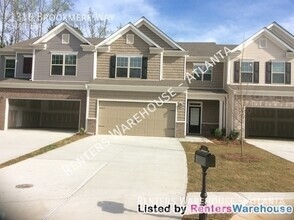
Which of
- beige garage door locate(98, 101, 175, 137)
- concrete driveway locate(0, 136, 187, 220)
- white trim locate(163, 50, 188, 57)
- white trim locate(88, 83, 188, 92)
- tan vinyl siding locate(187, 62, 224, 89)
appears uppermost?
white trim locate(163, 50, 188, 57)

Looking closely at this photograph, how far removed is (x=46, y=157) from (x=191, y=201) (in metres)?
7.09

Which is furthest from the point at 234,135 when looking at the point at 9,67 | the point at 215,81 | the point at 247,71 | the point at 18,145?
the point at 9,67

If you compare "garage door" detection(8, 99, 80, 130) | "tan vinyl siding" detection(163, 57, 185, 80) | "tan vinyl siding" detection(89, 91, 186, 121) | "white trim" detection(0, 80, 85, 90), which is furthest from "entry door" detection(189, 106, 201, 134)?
"garage door" detection(8, 99, 80, 130)

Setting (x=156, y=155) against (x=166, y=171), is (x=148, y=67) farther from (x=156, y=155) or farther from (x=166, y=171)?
(x=166, y=171)

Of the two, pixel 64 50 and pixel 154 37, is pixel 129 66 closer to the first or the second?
pixel 154 37

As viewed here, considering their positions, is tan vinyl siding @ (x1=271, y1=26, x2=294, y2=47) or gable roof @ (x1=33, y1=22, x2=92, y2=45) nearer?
gable roof @ (x1=33, y1=22, x2=92, y2=45)

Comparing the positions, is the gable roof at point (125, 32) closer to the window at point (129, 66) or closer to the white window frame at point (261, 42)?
the window at point (129, 66)

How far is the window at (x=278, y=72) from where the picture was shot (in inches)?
919

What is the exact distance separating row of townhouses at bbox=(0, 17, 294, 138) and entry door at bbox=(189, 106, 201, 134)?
75 mm

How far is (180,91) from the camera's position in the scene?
21.4 meters

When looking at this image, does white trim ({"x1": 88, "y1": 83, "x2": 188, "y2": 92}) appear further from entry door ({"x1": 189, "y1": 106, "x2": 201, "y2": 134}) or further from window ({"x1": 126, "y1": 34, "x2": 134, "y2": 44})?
entry door ({"x1": 189, "y1": 106, "x2": 201, "y2": 134})

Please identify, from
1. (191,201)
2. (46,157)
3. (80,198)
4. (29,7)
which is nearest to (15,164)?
(46,157)

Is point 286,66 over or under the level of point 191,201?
over

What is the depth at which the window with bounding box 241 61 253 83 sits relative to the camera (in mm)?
23484
